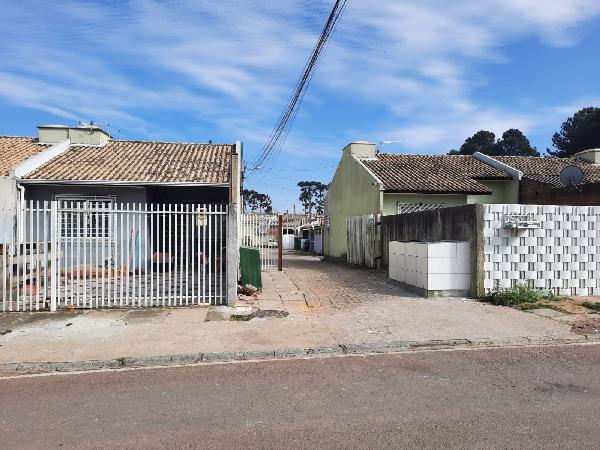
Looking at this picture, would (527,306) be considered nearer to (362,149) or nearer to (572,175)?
(572,175)

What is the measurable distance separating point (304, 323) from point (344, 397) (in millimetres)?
3535

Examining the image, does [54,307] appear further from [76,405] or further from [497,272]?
[497,272]

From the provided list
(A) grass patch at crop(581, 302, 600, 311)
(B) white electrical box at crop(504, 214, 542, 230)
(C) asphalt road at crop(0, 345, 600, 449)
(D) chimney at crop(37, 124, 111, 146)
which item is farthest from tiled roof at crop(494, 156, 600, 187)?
(D) chimney at crop(37, 124, 111, 146)

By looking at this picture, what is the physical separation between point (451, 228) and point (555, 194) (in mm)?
12620

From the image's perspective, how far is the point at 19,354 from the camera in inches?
253

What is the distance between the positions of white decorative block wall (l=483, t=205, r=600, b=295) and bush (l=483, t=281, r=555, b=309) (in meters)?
0.13

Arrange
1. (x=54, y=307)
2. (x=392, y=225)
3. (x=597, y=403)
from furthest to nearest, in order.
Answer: (x=392, y=225), (x=54, y=307), (x=597, y=403)

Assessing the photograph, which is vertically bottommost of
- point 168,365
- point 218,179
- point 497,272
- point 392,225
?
point 168,365

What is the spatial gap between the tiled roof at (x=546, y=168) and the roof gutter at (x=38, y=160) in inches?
813

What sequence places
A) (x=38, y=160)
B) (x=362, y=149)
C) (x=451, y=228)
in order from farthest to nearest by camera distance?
(x=362, y=149) → (x=38, y=160) → (x=451, y=228)

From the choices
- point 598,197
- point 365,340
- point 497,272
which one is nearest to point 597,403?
point 365,340

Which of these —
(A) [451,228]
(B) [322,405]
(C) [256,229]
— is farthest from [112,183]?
(B) [322,405]

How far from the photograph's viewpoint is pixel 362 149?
81.6ft

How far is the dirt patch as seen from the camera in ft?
25.2
